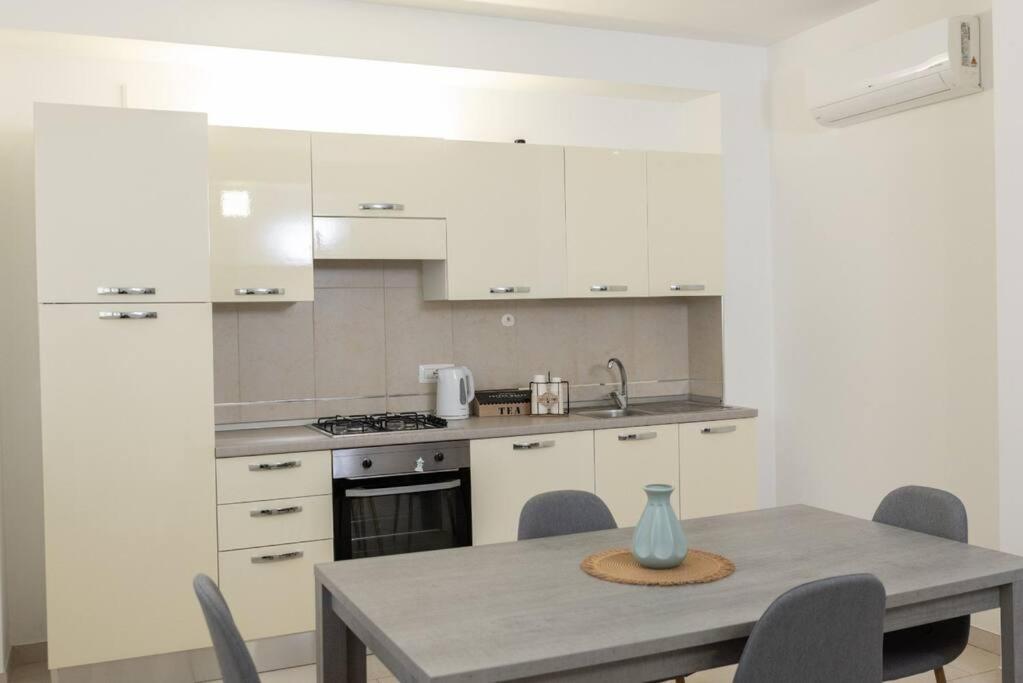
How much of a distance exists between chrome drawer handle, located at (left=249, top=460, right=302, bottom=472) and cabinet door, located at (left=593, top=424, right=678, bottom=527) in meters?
1.36

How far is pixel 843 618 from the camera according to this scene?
6.57 feet

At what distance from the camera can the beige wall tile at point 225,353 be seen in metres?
4.28

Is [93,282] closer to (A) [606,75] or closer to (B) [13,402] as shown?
(B) [13,402]

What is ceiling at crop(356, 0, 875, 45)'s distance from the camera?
426cm

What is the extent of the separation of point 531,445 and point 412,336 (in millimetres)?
826

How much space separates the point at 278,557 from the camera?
3.86 metres

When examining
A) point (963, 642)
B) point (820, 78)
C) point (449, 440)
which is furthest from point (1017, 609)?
point (820, 78)

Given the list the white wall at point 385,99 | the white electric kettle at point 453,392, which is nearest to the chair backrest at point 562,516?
the white electric kettle at point 453,392

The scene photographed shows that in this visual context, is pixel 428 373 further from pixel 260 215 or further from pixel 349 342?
pixel 260 215

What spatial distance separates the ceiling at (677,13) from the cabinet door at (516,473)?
1.89 meters

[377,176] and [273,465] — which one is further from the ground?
[377,176]

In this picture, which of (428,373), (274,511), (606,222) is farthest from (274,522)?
(606,222)

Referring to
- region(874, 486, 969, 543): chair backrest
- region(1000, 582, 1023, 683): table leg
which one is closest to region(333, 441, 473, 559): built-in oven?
region(874, 486, 969, 543): chair backrest

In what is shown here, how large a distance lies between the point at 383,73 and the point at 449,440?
1.70 meters
